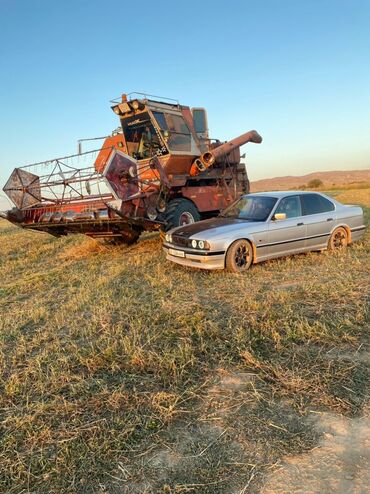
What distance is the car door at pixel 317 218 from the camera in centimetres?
779

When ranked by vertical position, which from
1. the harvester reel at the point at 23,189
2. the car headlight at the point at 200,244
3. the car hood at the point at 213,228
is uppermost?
the harvester reel at the point at 23,189

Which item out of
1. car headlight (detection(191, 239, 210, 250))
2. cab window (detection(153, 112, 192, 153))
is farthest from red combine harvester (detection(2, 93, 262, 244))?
car headlight (detection(191, 239, 210, 250))

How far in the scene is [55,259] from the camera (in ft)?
31.0

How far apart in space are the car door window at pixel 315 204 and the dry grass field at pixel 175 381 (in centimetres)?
227

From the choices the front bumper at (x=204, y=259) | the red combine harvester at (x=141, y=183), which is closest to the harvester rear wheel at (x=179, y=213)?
the red combine harvester at (x=141, y=183)

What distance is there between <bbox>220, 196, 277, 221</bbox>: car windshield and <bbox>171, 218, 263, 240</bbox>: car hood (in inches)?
8.9

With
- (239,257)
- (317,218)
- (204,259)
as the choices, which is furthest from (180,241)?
(317,218)

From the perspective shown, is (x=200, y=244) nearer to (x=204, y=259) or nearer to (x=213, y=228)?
(x=204, y=259)

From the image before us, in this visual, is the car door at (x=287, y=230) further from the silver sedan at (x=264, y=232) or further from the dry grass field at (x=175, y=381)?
the dry grass field at (x=175, y=381)

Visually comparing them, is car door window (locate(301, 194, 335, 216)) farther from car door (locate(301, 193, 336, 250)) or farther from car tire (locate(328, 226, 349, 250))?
car tire (locate(328, 226, 349, 250))

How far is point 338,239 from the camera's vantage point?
837 centimetres

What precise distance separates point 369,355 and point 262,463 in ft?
5.73

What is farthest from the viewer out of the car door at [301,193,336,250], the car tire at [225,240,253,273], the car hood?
the car door at [301,193,336,250]

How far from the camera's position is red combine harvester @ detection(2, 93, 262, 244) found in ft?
26.5
